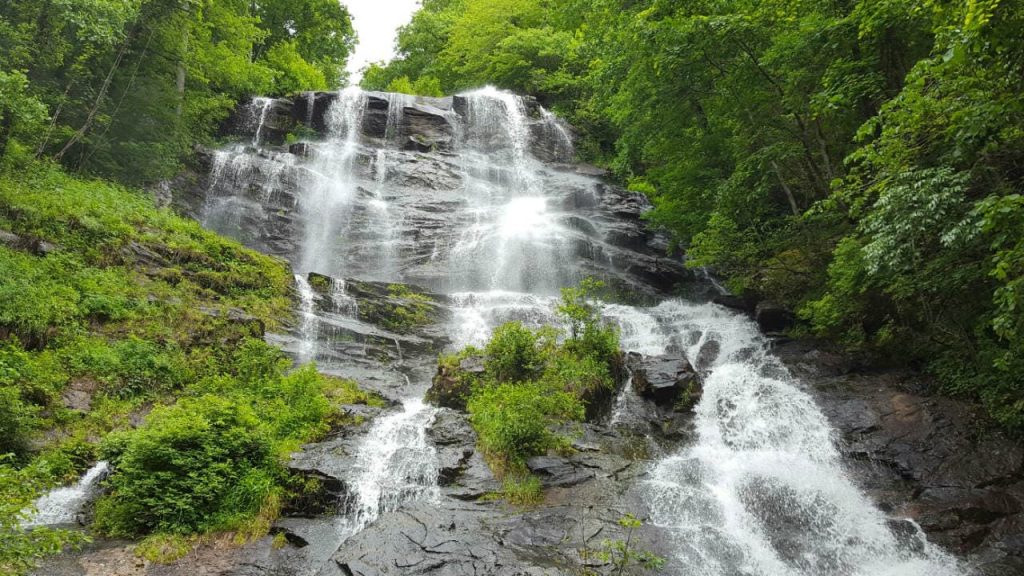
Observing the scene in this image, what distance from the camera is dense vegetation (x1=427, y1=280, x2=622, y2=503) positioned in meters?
8.12

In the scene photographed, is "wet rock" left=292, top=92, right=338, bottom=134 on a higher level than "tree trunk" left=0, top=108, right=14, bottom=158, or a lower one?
higher

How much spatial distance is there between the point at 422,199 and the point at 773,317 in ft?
45.3

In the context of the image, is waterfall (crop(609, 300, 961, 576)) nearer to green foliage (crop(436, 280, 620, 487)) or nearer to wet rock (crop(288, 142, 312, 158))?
green foliage (crop(436, 280, 620, 487))

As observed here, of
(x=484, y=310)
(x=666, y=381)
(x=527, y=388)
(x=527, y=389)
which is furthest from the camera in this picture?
(x=484, y=310)

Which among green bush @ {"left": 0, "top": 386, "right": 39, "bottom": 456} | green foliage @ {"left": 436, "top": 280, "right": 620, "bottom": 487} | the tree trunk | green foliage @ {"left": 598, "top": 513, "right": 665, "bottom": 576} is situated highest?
the tree trunk

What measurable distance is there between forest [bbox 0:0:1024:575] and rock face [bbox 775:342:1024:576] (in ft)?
1.66

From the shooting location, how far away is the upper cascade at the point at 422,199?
18750 mm

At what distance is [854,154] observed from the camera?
7785 millimetres

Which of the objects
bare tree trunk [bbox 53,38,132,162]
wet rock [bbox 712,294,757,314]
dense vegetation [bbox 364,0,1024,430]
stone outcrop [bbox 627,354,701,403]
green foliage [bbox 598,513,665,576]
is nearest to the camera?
green foliage [bbox 598,513,665,576]

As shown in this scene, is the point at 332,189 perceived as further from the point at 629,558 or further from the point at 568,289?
the point at 629,558

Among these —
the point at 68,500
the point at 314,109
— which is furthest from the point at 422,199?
the point at 68,500

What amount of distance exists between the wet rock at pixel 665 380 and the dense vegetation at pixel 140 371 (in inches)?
212

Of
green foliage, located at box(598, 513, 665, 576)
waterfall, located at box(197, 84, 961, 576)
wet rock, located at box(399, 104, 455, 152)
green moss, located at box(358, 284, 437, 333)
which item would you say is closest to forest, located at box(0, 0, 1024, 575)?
waterfall, located at box(197, 84, 961, 576)

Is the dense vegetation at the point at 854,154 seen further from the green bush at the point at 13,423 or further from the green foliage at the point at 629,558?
the green bush at the point at 13,423
